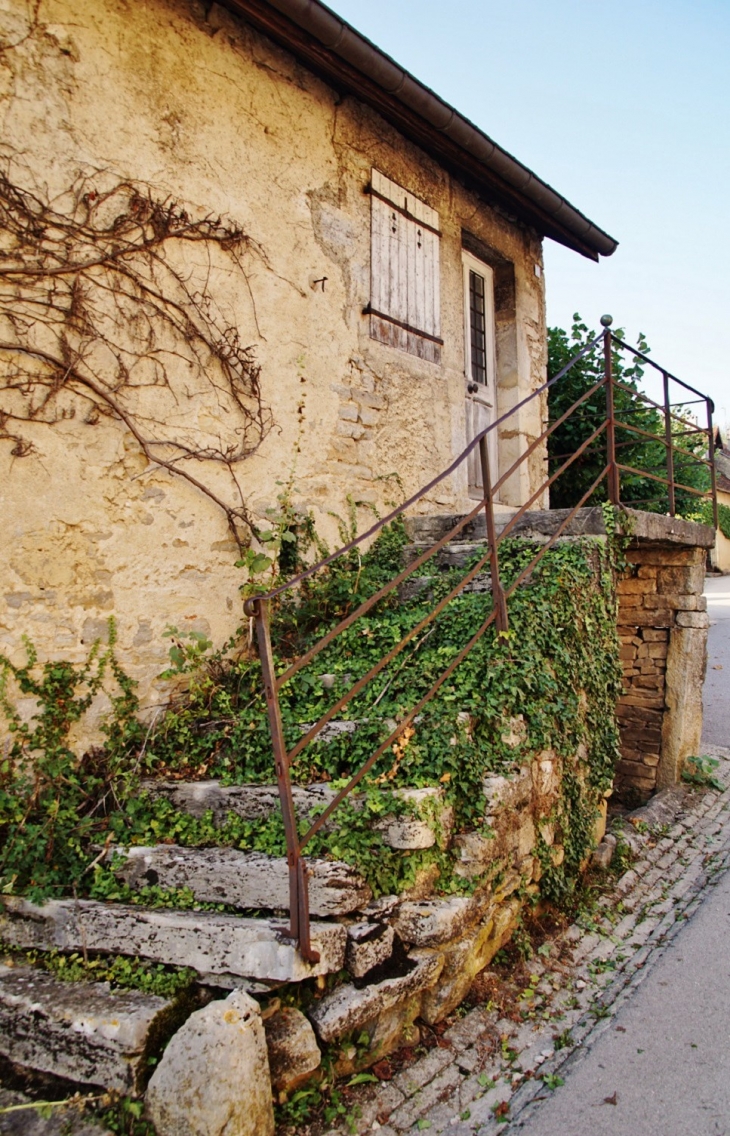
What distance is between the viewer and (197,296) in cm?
412

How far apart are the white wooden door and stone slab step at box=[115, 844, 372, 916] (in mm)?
4196

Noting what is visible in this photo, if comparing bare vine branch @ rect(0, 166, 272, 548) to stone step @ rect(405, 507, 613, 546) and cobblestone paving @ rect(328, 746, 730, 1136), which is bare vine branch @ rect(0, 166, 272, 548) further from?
cobblestone paving @ rect(328, 746, 730, 1136)

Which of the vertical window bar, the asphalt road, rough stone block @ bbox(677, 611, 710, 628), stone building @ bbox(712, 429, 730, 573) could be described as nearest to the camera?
the asphalt road

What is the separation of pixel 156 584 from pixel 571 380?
18.2 feet

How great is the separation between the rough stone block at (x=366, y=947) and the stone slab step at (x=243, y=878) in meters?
0.09

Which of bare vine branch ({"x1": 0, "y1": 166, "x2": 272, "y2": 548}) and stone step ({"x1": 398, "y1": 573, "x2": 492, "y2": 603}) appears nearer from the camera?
bare vine branch ({"x1": 0, "y1": 166, "x2": 272, "y2": 548})

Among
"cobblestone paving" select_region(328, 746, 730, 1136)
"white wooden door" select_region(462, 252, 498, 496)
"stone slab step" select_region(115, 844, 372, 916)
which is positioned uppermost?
"white wooden door" select_region(462, 252, 498, 496)

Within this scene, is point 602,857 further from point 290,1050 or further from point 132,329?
point 132,329

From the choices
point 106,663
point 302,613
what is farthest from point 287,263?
point 106,663

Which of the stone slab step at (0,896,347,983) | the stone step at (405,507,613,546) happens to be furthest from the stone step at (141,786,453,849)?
the stone step at (405,507,613,546)

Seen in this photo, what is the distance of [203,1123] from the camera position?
197 cm

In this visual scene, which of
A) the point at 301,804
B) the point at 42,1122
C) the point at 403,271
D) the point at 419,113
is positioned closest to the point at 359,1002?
the point at 301,804

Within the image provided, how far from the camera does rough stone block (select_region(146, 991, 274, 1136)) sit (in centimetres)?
198

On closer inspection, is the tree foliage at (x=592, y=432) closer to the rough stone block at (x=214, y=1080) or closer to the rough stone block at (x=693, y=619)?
the rough stone block at (x=693, y=619)
